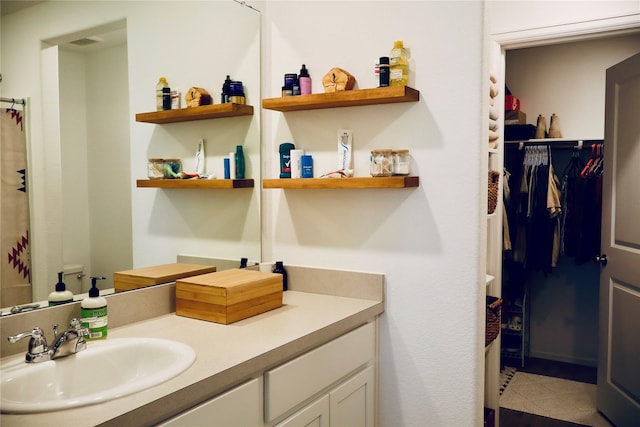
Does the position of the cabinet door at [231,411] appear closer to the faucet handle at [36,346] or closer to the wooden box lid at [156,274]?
the faucet handle at [36,346]

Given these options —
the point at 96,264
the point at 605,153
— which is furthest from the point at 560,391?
the point at 96,264

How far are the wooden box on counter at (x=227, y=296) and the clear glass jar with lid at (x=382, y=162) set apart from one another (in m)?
0.56

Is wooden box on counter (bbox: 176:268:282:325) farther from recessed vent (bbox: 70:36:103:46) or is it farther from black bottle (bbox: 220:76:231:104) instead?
recessed vent (bbox: 70:36:103:46)

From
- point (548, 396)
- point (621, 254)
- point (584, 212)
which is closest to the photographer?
point (621, 254)

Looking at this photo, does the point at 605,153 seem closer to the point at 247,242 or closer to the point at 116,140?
the point at 247,242

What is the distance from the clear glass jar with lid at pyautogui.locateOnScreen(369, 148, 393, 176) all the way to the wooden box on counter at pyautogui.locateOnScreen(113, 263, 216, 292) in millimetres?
810

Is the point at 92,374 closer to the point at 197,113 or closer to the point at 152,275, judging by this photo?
the point at 152,275

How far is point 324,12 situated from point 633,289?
87.3 inches

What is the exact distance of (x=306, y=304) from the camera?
2064mm

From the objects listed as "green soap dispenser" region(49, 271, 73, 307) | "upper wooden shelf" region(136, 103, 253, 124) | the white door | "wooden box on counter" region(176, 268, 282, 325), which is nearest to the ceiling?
"upper wooden shelf" region(136, 103, 253, 124)

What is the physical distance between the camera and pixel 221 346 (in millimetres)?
1526

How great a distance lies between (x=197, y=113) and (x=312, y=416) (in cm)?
124

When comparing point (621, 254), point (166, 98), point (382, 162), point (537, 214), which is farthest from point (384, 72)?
point (537, 214)

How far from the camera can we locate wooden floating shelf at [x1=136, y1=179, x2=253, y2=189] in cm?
191
